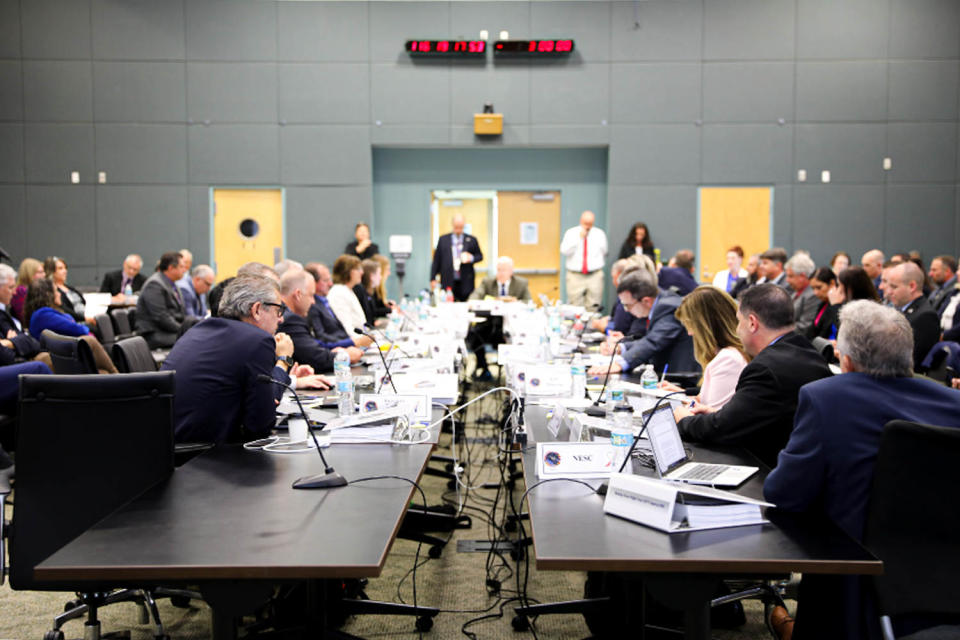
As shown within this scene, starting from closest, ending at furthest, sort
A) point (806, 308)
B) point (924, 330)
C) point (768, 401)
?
1. point (768, 401)
2. point (924, 330)
3. point (806, 308)

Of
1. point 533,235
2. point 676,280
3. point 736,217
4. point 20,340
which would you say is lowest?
point 20,340

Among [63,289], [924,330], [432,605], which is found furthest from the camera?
[63,289]

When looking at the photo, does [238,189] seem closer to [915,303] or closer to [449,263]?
[449,263]

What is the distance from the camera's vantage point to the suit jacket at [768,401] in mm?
2814

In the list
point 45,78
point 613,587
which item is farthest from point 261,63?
point 613,587

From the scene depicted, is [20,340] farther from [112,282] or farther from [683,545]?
[683,545]

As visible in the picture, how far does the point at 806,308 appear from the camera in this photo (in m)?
7.39

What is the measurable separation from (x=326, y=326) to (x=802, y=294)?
4380 millimetres

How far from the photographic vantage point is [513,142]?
11.3 metres

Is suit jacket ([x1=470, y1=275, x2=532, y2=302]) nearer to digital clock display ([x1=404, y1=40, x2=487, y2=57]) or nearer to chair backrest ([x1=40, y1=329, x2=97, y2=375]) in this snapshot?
digital clock display ([x1=404, y1=40, x2=487, y2=57])

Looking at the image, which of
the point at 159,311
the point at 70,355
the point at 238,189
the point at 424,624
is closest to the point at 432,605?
the point at 424,624

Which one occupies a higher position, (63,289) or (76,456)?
(63,289)

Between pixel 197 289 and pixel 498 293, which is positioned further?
A: pixel 498 293

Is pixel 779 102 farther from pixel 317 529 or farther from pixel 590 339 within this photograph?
pixel 317 529
